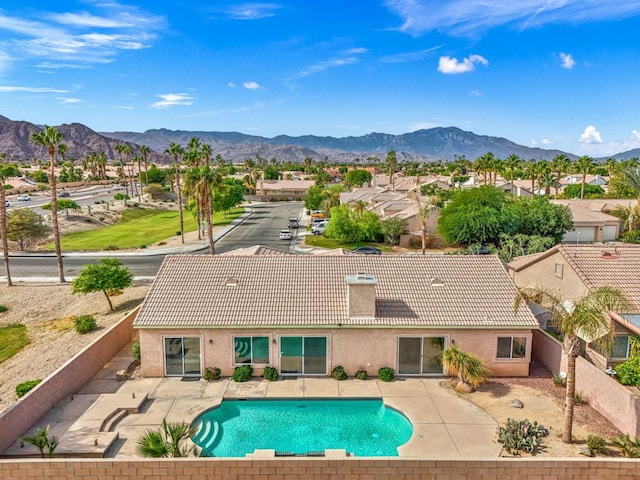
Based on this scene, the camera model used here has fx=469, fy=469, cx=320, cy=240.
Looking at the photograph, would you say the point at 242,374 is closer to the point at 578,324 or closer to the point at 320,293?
the point at 320,293

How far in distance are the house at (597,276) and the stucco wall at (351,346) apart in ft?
13.9

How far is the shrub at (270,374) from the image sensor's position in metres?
22.2

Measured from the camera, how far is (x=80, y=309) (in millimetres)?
35125

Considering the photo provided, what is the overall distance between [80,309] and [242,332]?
1920 centimetres

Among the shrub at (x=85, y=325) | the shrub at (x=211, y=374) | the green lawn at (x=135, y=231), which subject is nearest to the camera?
the shrub at (x=211, y=374)

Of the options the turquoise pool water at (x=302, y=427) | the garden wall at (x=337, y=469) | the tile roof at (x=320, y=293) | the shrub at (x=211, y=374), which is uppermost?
the tile roof at (x=320, y=293)

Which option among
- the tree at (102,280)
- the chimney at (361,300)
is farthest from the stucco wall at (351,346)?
the tree at (102,280)

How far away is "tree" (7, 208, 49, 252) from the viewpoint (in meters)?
57.9

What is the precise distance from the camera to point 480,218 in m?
56.0

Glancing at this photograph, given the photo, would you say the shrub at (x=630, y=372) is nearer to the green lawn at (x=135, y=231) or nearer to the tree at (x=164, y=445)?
the tree at (x=164, y=445)

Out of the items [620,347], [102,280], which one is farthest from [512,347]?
[102,280]

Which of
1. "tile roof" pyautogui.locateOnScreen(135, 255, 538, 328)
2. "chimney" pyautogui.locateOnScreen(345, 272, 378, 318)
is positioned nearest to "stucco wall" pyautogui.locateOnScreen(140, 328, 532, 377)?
"tile roof" pyautogui.locateOnScreen(135, 255, 538, 328)

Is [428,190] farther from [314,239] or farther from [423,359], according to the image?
[423,359]

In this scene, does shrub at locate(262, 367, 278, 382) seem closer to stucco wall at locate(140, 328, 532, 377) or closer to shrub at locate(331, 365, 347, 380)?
stucco wall at locate(140, 328, 532, 377)
